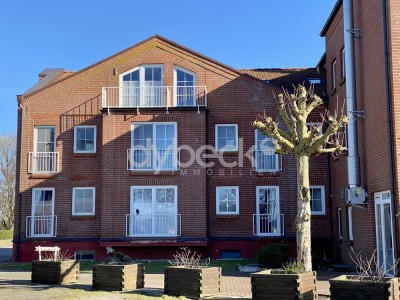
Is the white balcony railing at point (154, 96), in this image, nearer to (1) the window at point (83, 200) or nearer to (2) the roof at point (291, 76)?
(1) the window at point (83, 200)

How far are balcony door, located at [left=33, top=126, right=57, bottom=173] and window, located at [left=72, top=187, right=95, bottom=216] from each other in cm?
149

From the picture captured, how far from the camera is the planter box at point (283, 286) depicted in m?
9.84

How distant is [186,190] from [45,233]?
→ 6.32 m

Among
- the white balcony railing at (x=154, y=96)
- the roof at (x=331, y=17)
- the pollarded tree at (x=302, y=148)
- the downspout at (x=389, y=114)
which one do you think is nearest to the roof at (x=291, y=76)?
the roof at (x=331, y=17)

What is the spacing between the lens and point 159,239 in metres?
20.8

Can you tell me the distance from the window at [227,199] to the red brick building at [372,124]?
453cm

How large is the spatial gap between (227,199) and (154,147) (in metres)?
3.79

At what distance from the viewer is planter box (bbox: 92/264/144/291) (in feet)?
39.8

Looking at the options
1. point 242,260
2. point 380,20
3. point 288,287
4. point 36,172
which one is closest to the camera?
point 288,287

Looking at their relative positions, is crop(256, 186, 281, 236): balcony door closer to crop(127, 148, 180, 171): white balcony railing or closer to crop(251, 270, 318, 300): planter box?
crop(127, 148, 180, 171): white balcony railing

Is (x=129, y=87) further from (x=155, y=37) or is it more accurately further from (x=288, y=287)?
Answer: (x=288, y=287)

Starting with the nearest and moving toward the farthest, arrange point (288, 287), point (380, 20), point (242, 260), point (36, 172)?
1. point (288, 287)
2. point (380, 20)
3. point (242, 260)
4. point (36, 172)

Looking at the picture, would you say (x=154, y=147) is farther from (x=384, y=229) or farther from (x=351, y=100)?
(x=384, y=229)

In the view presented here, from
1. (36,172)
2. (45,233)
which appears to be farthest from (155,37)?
(45,233)
